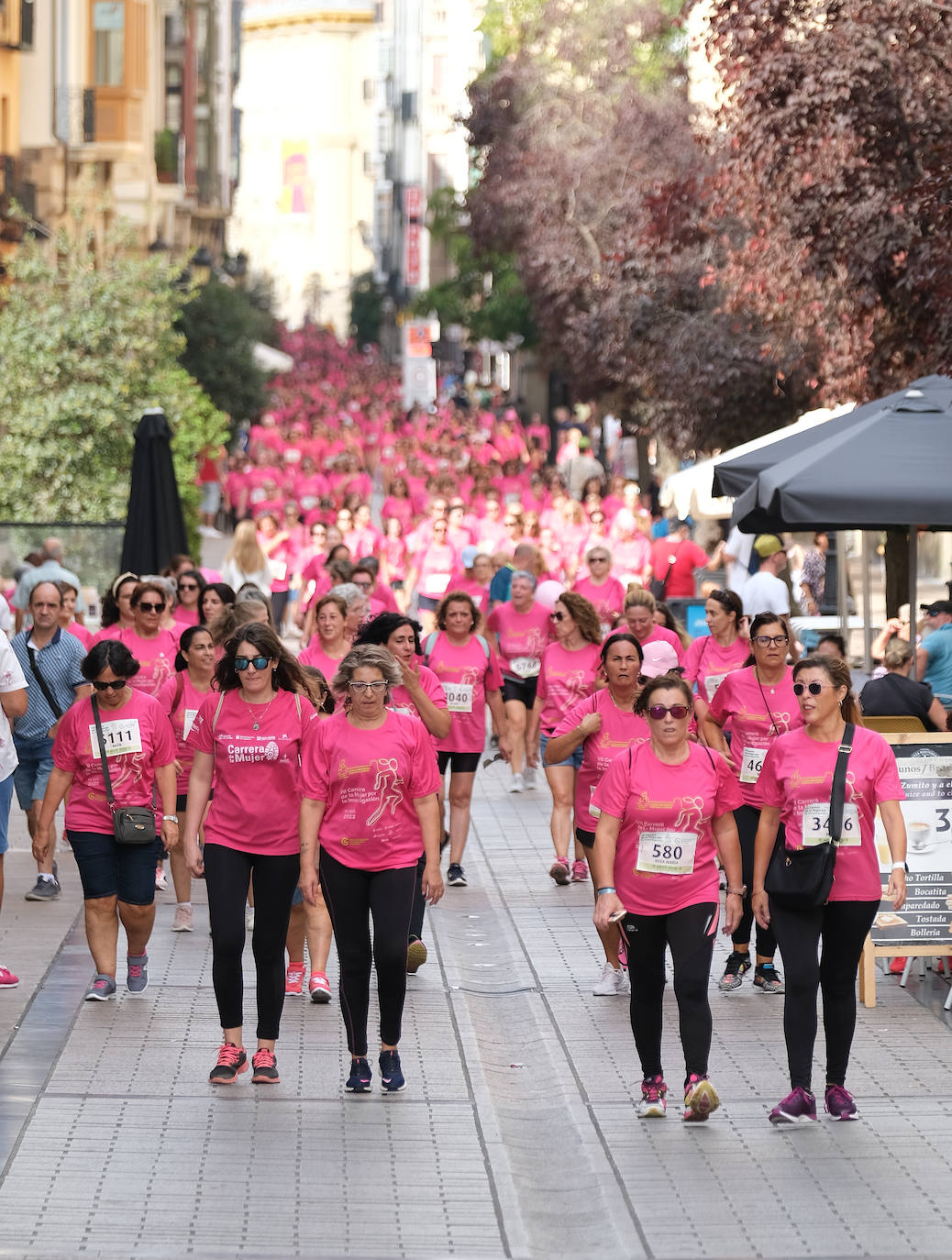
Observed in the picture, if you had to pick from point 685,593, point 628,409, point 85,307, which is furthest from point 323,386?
point 685,593

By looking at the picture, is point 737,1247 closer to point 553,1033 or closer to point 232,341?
point 553,1033

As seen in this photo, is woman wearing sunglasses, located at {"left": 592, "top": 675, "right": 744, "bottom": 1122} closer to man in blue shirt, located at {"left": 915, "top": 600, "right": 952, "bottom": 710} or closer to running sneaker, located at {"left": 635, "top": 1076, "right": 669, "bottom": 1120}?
running sneaker, located at {"left": 635, "top": 1076, "right": 669, "bottom": 1120}

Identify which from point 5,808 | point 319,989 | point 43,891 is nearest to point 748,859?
point 319,989

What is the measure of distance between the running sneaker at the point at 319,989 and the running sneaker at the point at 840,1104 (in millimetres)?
2589

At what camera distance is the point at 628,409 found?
37.8 metres

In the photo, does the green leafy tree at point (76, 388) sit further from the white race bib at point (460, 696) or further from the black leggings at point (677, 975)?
the black leggings at point (677, 975)

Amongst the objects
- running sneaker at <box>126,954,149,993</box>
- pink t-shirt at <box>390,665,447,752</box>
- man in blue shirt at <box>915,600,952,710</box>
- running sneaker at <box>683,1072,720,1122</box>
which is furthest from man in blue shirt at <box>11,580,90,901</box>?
running sneaker at <box>683,1072,720,1122</box>

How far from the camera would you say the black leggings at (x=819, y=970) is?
24.9 feet

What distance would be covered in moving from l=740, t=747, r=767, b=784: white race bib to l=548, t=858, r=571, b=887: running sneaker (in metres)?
2.52

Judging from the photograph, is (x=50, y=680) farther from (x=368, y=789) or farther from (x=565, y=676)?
(x=368, y=789)

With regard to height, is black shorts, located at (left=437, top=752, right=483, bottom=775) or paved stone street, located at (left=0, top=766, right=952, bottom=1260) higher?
black shorts, located at (left=437, top=752, right=483, bottom=775)

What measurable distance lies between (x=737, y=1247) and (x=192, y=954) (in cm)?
456

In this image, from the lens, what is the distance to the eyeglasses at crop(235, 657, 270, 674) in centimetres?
808

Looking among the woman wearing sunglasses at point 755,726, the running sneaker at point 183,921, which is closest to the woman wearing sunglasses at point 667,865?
the woman wearing sunglasses at point 755,726
